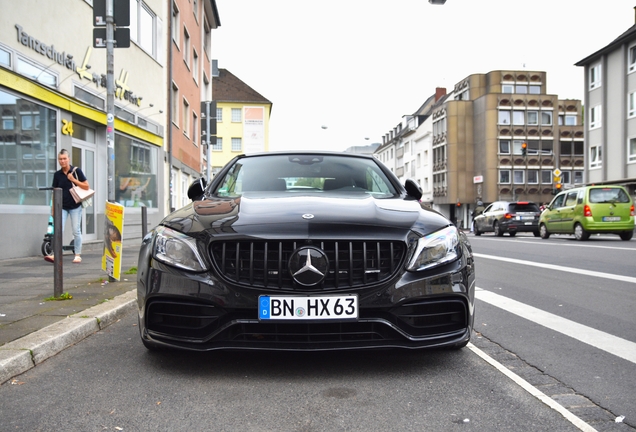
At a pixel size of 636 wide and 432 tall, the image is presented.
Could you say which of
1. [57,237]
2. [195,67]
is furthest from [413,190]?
[195,67]

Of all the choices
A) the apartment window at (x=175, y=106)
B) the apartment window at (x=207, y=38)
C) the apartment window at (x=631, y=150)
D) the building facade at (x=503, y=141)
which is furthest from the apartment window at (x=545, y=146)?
the apartment window at (x=175, y=106)

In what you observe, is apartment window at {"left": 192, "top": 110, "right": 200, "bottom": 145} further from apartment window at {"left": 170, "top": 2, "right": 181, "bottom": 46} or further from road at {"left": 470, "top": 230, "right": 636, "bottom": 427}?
road at {"left": 470, "top": 230, "right": 636, "bottom": 427}

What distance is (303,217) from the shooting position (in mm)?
3365

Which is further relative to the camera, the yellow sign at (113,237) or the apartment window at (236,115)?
the apartment window at (236,115)

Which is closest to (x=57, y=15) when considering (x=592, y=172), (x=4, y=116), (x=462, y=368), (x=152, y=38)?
(x=4, y=116)

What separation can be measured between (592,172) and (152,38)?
1199 inches

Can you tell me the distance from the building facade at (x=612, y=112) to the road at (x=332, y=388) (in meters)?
33.8

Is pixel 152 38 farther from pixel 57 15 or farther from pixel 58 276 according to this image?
pixel 58 276

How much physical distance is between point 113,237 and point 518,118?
58479 millimetres

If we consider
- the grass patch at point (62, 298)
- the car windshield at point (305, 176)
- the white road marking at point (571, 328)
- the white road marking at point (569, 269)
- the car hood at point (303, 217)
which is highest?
the car windshield at point (305, 176)

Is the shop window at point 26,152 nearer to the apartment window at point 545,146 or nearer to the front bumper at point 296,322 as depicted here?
the front bumper at point 296,322

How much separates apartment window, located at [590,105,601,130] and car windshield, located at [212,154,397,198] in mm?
37146

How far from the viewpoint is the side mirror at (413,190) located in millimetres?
4557

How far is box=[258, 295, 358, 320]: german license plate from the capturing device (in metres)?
3.09
